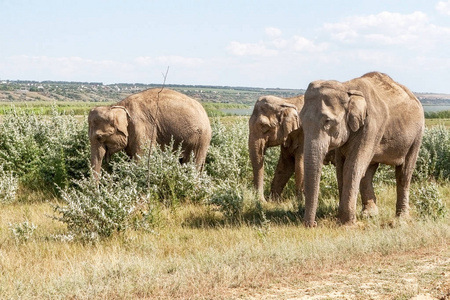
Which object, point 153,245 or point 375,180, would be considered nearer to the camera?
point 153,245

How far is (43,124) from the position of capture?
16234 mm

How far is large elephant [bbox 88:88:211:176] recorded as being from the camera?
12.3 meters

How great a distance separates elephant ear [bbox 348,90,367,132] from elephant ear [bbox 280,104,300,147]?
A: 3.01 metres

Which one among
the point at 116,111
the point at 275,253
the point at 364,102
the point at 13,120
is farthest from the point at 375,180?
the point at 13,120

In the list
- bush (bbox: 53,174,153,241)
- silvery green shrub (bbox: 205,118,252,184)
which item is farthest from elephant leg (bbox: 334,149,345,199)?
bush (bbox: 53,174,153,241)

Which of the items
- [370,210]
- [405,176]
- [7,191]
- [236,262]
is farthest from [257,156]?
[7,191]

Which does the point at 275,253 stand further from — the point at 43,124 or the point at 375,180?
the point at 43,124

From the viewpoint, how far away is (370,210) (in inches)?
405

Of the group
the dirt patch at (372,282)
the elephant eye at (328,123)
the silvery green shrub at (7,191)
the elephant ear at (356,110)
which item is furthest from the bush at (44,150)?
the dirt patch at (372,282)

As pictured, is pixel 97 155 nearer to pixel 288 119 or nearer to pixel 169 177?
pixel 169 177

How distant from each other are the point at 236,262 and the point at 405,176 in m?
4.94

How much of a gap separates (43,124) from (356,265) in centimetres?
→ 1175

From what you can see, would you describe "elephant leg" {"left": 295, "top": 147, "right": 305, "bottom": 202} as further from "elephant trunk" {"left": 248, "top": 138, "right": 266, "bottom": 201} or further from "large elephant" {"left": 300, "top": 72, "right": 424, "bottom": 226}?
"large elephant" {"left": 300, "top": 72, "right": 424, "bottom": 226}

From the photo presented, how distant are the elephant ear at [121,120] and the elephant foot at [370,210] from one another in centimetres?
539
